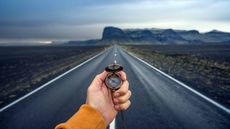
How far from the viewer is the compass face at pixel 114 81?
6.95 ft

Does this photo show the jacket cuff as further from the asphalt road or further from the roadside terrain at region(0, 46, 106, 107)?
the roadside terrain at region(0, 46, 106, 107)

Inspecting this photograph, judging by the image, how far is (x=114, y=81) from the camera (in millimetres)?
2121

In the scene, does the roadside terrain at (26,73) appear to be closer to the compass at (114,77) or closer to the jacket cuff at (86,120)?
the compass at (114,77)

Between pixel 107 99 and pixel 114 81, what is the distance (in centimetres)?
28

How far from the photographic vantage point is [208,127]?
762 cm

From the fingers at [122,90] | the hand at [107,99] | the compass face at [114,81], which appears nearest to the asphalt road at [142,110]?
the hand at [107,99]

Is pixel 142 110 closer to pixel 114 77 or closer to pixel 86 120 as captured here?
pixel 114 77

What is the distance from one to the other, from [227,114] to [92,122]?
786 cm

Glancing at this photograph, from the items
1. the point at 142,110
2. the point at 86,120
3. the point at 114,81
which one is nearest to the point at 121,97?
the point at 114,81

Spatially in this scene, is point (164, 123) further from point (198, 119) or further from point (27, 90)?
point (27, 90)

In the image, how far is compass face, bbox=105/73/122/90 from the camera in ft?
6.95

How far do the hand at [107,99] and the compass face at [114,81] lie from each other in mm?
62

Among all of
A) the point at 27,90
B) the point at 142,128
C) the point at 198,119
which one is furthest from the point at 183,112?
the point at 27,90

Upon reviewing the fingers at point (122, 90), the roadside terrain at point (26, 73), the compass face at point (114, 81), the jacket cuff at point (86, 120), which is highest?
the compass face at point (114, 81)
